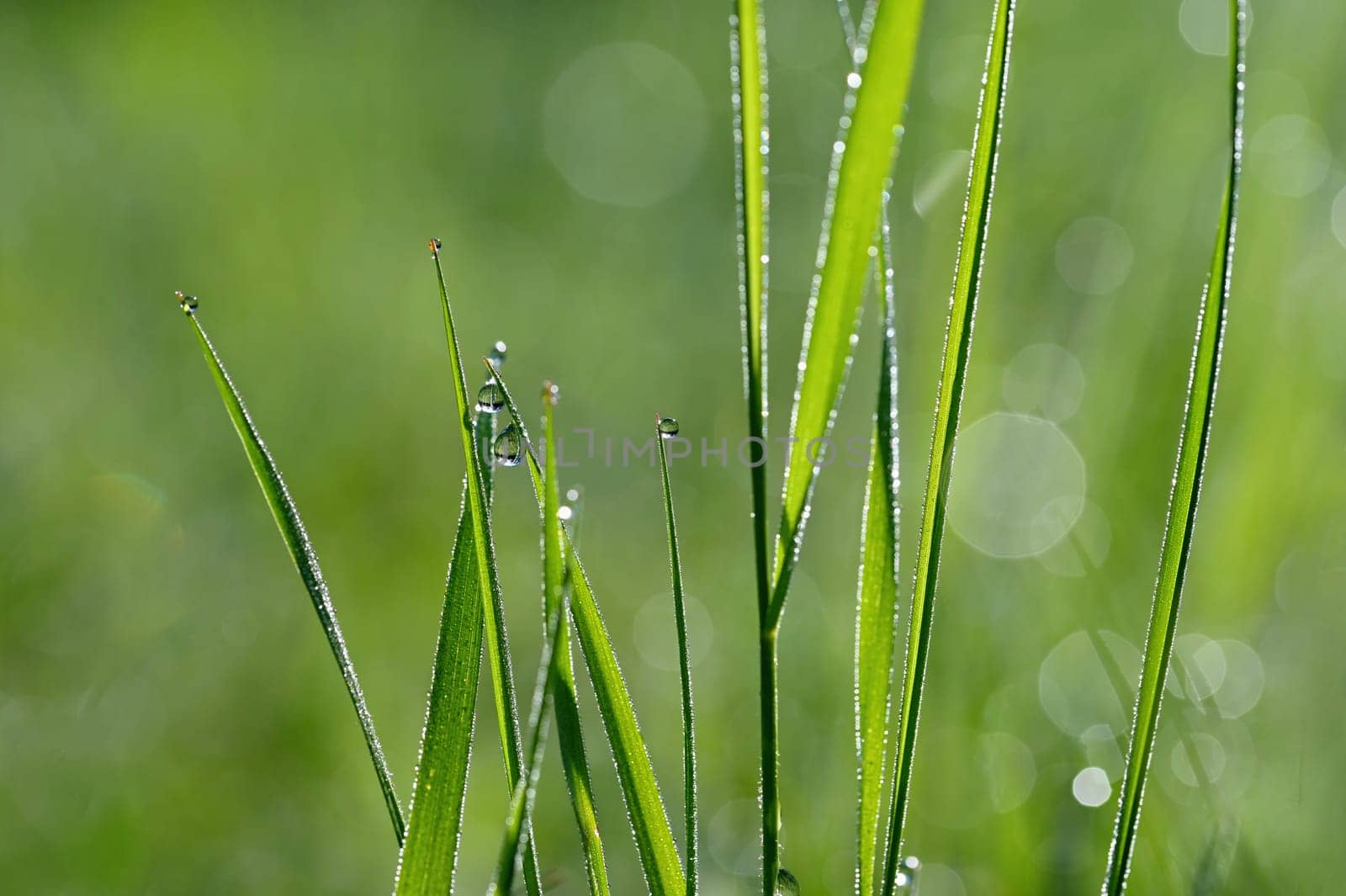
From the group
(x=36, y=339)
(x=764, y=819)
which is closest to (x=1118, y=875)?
(x=764, y=819)

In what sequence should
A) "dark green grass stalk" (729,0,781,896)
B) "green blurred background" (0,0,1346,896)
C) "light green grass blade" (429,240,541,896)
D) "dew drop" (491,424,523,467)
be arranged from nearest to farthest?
1. "dark green grass stalk" (729,0,781,896)
2. "light green grass blade" (429,240,541,896)
3. "dew drop" (491,424,523,467)
4. "green blurred background" (0,0,1346,896)

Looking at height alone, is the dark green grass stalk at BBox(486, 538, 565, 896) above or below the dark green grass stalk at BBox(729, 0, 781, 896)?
below

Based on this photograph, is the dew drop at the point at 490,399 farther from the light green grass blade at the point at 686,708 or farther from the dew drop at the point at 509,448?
the light green grass blade at the point at 686,708

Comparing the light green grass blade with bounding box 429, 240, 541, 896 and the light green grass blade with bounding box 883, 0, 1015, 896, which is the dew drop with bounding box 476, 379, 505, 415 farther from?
the light green grass blade with bounding box 883, 0, 1015, 896

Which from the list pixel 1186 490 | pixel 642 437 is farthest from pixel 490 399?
pixel 642 437

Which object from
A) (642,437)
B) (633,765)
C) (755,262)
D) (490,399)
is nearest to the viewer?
(755,262)

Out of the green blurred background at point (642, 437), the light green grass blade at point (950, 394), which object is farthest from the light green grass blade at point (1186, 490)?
the green blurred background at point (642, 437)

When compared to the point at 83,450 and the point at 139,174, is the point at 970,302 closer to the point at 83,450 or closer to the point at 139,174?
the point at 83,450

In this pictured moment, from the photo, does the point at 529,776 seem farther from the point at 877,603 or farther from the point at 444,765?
the point at 877,603

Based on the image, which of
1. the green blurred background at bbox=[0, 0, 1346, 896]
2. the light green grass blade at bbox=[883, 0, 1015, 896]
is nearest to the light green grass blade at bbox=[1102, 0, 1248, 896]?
the light green grass blade at bbox=[883, 0, 1015, 896]
